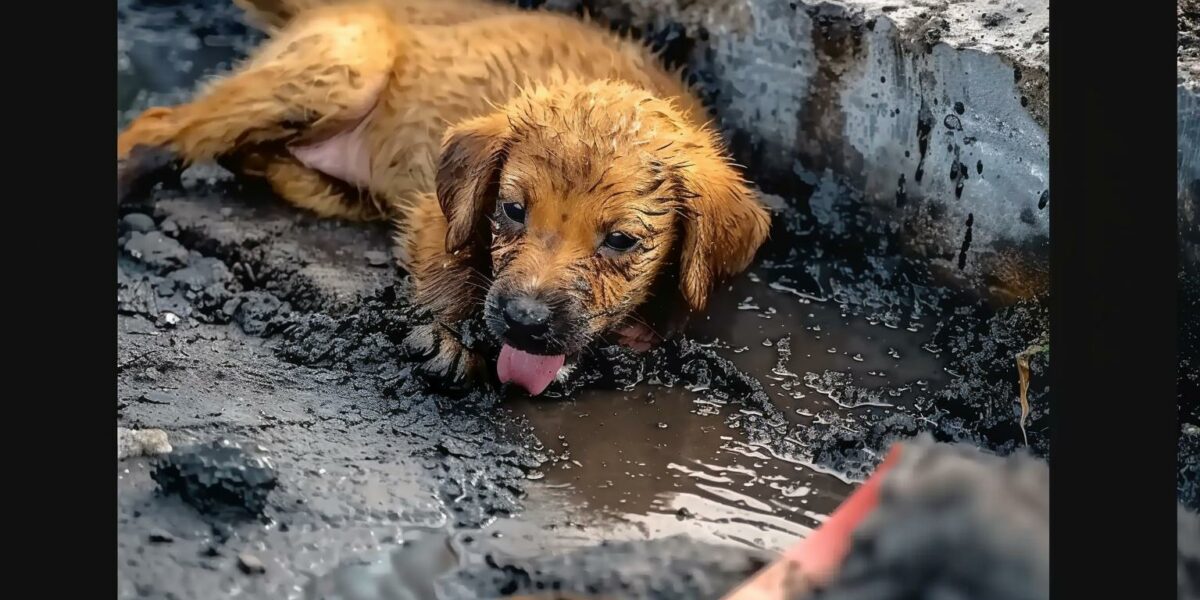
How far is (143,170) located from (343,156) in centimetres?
37

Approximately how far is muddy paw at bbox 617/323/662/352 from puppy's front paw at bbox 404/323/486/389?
25 cm

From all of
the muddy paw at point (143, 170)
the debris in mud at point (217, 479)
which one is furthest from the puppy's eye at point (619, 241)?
the muddy paw at point (143, 170)

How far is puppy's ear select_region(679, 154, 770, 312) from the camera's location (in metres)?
1.92

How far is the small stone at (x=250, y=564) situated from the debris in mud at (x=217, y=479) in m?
0.07

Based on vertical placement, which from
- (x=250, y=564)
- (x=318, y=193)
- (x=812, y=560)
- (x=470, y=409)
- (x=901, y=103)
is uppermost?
(x=901, y=103)

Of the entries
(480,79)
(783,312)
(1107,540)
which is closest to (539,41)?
(480,79)

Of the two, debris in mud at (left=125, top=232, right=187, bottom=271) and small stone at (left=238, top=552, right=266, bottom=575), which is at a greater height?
debris in mud at (left=125, top=232, right=187, bottom=271)

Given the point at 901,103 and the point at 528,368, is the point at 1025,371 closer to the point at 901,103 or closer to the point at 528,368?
the point at 901,103

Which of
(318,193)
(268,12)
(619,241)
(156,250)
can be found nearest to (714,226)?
(619,241)

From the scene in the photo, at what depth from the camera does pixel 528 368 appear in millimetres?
1915

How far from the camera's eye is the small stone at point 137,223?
200cm

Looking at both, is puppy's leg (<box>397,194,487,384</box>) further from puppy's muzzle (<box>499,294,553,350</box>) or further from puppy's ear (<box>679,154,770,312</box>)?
puppy's ear (<box>679,154,770,312</box>)

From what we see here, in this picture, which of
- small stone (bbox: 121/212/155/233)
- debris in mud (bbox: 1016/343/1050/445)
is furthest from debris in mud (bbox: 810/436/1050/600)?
small stone (bbox: 121/212/155/233)
